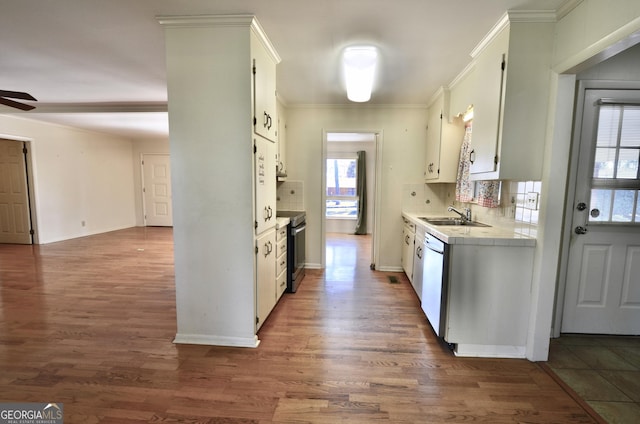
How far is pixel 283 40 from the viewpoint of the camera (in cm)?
223

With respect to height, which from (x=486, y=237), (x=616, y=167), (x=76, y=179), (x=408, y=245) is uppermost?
(x=616, y=167)

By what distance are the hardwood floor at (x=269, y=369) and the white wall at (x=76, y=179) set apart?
3.10m

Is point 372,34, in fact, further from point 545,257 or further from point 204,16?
point 545,257

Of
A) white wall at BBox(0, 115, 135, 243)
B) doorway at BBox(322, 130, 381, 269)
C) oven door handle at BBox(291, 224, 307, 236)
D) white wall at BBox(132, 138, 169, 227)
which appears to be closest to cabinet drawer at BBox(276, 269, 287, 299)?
oven door handle at BBox(291, 224, 307, 236)

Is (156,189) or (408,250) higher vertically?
(156,189)

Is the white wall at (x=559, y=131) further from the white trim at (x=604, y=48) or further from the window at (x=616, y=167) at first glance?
the window at (x=616, y=167)

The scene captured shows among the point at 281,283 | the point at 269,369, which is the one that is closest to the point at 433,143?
A: the point at 281,283

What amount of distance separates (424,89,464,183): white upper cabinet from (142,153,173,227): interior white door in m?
6.77

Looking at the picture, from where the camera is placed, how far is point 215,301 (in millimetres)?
2158

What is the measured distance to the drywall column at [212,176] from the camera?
198 cm

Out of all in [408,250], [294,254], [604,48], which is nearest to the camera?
[604,48]

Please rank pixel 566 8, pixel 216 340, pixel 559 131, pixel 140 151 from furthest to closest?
pixel 140 151 < pixel 216 340 < pixel 559 131 < pixel 566 8

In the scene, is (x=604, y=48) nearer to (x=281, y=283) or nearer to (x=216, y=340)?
(x=281, y=283)

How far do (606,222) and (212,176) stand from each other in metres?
3.09
